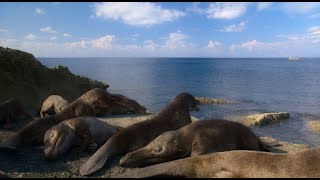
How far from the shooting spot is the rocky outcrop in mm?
17605

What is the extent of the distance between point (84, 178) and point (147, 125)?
2.65 m

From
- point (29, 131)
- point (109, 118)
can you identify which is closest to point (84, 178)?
point (29, 131)

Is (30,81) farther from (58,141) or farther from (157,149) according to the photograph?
(157,149)

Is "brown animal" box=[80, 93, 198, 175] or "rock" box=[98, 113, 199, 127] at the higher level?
"brown animal" box=[80, 93, 198, 175]

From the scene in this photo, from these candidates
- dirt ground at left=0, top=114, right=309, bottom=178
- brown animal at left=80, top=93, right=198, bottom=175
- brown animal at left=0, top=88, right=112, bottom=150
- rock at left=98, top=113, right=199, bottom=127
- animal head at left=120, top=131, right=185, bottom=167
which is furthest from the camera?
rock at left=98, top=113, right=199, bottom=127

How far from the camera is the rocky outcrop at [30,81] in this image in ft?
57.8

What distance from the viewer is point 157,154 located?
25.1 ft

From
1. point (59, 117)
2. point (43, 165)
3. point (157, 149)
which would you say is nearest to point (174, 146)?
point (157, 149)

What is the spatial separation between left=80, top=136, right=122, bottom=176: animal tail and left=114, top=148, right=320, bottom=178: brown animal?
1190 millimetres

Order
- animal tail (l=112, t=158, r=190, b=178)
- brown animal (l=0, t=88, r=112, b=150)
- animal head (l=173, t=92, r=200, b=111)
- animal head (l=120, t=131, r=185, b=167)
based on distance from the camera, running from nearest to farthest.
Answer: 1. animal tail (l=112, t=158, r=190, b=178)
2. animal head (l=120, t=131, r=185, b=167)
3. brown animal (l=0, t=88, r=112, b=150)
4. animal head (l=173, t=92, r=200, b=111)

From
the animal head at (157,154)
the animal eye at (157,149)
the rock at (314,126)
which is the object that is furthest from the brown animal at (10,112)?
the rock at (314,126)

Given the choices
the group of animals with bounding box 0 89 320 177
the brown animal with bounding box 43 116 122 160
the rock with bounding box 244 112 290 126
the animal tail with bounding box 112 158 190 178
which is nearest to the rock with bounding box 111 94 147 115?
the group of animals with bounding box 0 89 320 177

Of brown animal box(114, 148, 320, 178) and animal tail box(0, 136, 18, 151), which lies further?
animal tail box(0, 136, 18, 151)

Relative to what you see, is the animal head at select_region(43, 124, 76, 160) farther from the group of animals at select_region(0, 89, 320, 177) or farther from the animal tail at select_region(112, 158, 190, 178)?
the animal tail at select_region(112, 158, 190, 178)
